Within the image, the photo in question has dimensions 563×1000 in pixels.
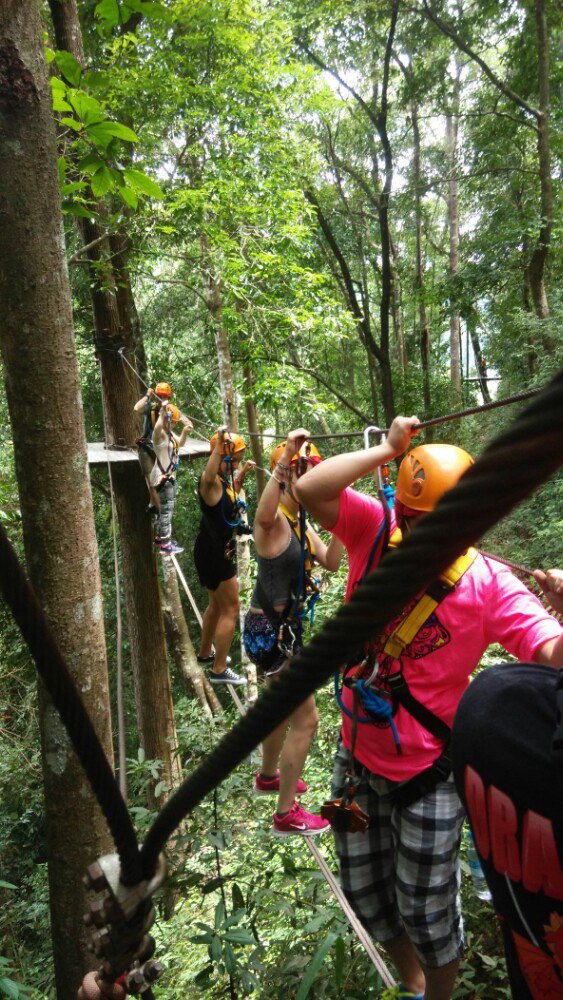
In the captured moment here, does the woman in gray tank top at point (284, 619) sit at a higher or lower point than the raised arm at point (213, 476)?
lower

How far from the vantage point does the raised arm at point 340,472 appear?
176 centimetres

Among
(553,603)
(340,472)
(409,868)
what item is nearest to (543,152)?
(340,472)

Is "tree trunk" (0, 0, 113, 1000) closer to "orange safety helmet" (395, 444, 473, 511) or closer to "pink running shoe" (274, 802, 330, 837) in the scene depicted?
"orange safety helmet" (395, 444, 473, 511)

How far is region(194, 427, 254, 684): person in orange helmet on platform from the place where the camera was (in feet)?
11.8

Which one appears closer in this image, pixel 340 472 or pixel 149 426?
pixel 340 472

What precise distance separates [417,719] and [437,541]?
5.28 feet

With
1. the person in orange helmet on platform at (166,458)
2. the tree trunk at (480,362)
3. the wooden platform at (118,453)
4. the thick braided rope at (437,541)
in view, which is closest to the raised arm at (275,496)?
the thick braided rope at (437,541)

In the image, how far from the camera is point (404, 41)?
9680 millimetres

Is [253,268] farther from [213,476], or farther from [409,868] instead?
[409,868]

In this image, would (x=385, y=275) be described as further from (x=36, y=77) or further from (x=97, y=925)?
(x=97, y=925)

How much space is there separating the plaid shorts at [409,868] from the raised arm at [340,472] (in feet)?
2.85

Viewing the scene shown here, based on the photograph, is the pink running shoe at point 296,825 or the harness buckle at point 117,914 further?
the pink running shoe at point 296,825

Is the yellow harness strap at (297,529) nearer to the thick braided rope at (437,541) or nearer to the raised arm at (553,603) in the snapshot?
the raised arm at (553,603)

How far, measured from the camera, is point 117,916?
66 cm
